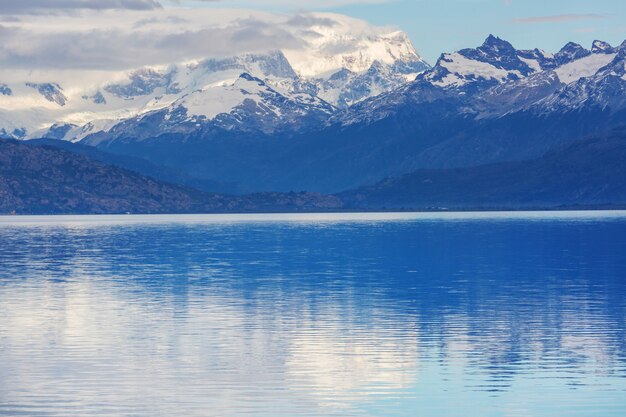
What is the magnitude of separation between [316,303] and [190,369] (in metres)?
40.5

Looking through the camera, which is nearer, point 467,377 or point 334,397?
point 334,397

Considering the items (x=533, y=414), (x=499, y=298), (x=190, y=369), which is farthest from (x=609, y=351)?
(x=499, y=298)

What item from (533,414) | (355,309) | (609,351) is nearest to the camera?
(533,414)

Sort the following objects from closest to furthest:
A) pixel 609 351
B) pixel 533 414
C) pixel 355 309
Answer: pixel 533 414, pixel 609 351, pixel 355 309

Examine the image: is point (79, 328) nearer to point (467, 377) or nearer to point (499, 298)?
point (467, 377)

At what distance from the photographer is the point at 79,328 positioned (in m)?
93.8

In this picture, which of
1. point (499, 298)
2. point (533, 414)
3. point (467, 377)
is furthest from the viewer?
point (499, 298)

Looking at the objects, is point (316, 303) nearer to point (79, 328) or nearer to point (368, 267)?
point (79, 328)

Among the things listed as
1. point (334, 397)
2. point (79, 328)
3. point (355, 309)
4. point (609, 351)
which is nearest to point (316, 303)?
point (355, 309)

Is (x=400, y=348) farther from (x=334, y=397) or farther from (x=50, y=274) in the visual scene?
(x=50, y=274)

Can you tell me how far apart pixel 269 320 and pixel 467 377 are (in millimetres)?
30066

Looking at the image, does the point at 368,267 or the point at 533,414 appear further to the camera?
the point at 368,267

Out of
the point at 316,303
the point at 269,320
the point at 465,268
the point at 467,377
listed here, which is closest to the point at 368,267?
the point at 465,268

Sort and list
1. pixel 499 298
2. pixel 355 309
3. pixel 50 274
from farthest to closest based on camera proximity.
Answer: pixel 50 274, pixel 499 298, pixel 355 309
